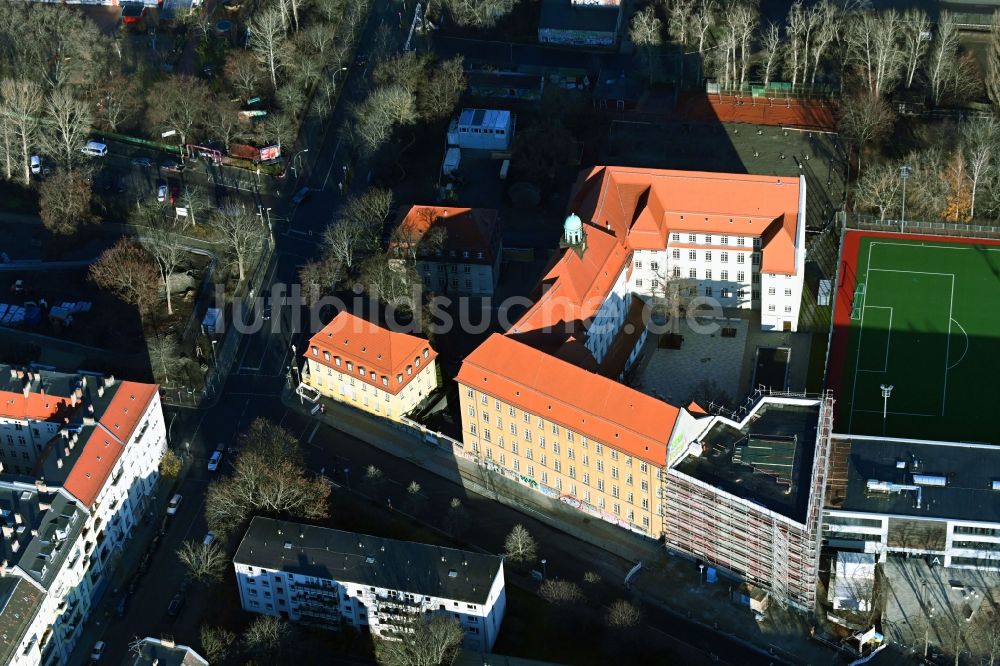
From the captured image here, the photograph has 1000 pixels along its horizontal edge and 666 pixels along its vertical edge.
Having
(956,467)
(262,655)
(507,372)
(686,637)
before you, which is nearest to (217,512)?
(262,655)

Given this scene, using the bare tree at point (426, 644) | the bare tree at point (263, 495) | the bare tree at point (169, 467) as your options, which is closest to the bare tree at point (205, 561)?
the bare tree at point (263, 495)

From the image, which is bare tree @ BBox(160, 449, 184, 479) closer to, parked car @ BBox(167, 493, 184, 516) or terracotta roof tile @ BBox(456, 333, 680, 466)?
parked car @ BBox(167, 493, 184, 516)

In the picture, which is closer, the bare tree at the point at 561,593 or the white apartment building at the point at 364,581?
the white apartment building at the point at 364,581

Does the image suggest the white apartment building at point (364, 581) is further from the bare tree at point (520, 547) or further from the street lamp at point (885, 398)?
the street lamp at point (885, 398)

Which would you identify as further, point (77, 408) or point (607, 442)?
point (77, 408)

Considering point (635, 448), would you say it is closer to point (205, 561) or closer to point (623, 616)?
point (623, 616)

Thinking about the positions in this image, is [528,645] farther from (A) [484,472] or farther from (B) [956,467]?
(B) [956,467]

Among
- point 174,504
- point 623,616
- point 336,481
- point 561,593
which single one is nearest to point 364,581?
point 561,593

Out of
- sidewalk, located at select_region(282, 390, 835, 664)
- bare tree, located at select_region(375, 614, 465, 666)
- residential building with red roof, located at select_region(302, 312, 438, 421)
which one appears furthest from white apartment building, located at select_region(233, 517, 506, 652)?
residential building with red roof, located at select_region(302, 312, 438, 421)
